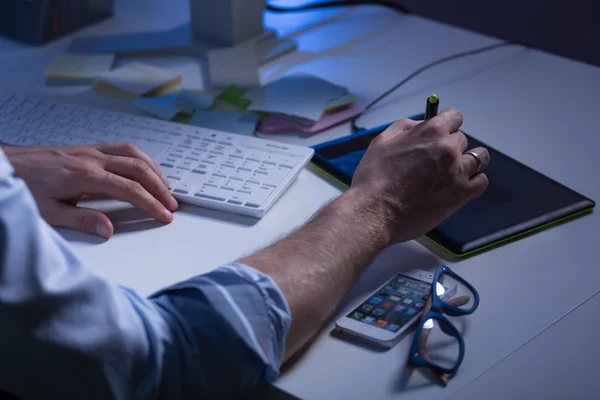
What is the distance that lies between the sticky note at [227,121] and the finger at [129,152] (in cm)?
17

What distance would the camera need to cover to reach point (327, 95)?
115 centimetres

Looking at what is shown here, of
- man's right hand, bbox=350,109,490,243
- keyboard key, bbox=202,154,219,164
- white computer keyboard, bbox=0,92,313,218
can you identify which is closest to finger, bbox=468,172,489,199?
man's right hand, bbox=350,109,490,243

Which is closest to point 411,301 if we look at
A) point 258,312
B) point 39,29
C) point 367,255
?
point 367,255

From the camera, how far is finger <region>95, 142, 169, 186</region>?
3.03 ft

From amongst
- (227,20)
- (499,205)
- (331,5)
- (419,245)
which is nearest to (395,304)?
(419,245)

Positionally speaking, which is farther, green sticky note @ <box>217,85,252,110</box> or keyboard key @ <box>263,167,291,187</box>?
green sticky note @ <box>217,85,252,110</box>

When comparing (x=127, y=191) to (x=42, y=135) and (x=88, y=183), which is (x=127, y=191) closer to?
(x=88, y=183)

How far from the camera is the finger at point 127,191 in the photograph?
878 millimetres

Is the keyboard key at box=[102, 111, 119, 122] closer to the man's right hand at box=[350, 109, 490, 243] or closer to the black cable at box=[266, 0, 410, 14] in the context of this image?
the man's right hand at box=[350, 109, 490, 243]

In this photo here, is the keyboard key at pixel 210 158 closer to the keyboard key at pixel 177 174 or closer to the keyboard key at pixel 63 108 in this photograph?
the keyboard key at pixel 177 174

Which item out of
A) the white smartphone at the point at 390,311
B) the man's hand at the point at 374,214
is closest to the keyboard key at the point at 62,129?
the man's hand at the point at 374,214

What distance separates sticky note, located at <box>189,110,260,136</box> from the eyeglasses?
41cm

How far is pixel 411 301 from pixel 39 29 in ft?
3.27

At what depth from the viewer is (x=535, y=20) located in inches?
69.1
